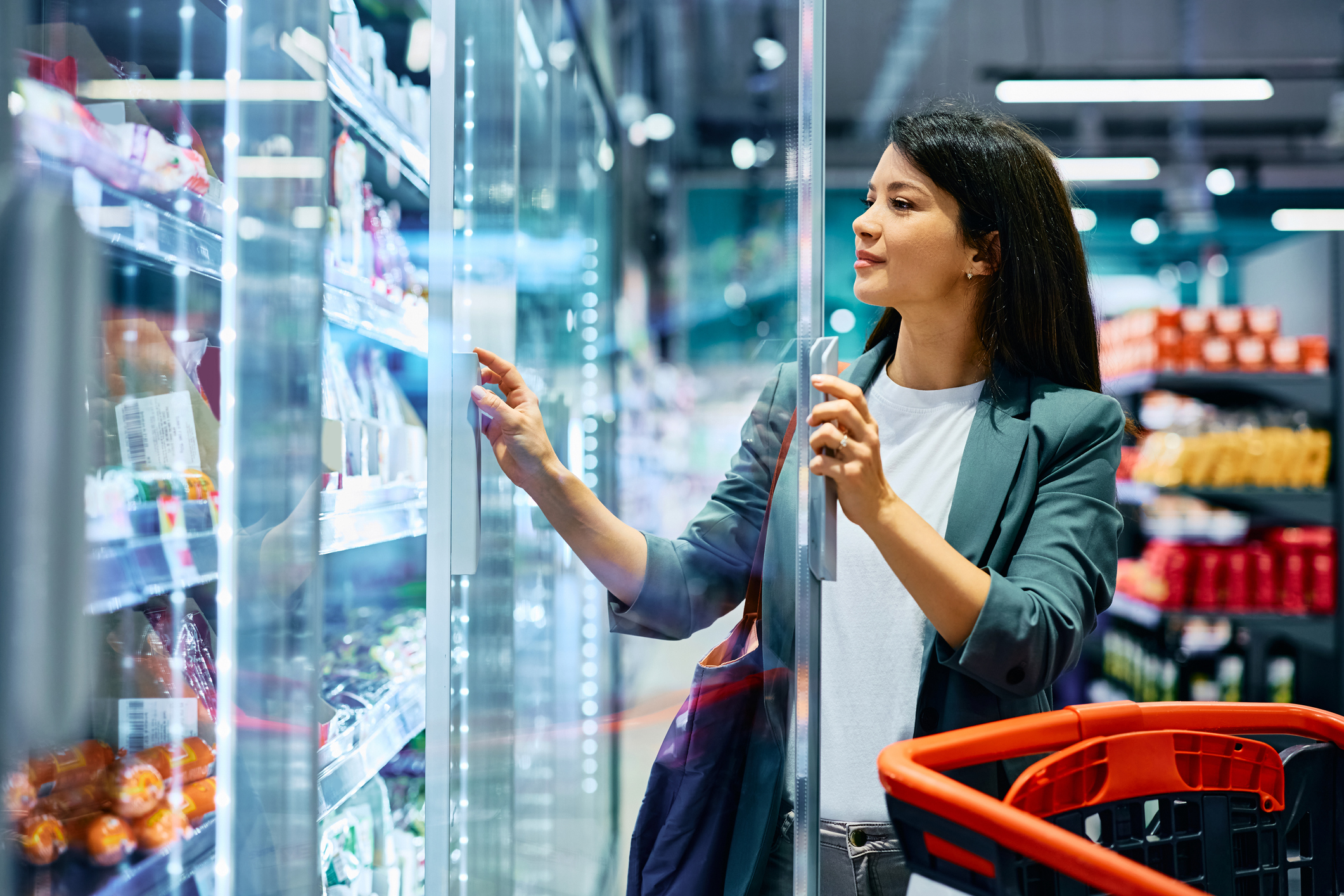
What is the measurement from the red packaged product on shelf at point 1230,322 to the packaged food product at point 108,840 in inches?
184

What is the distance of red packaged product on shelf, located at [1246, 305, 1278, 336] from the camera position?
4.37m

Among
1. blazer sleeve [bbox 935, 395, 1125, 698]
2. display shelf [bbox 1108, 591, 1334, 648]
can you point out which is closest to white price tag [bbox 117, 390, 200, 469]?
blazer sleeve [bbox 935, 395, 1125, 698]

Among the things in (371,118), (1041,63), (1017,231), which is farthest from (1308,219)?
(371,118)

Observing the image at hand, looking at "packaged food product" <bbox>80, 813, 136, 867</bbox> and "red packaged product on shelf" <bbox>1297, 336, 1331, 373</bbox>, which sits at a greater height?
"red packaged product on shelf" <bbox>1297, 336, 1331, 373</bbox>

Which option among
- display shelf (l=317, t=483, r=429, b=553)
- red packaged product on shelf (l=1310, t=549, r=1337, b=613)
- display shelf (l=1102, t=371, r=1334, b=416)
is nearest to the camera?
display shelf (l=317, t=483, r=429, b=553)

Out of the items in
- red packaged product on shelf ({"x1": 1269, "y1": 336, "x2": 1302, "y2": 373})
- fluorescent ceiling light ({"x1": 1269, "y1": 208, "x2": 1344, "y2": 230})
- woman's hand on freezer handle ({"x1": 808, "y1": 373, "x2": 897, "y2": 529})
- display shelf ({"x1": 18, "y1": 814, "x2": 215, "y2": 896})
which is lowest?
display shelf ({"x1": 18, "y1": 814, "x2": 215, "y2": 896})

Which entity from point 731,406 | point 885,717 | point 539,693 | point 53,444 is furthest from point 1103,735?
point 539,693

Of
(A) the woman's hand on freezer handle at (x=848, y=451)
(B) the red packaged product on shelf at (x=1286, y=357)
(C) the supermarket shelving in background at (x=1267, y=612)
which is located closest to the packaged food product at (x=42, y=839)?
(A) the woman's hand on freezer handle at (x=848, y=451)

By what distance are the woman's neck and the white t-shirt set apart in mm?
72

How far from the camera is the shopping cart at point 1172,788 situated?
36.6 inches

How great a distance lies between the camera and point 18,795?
73cm

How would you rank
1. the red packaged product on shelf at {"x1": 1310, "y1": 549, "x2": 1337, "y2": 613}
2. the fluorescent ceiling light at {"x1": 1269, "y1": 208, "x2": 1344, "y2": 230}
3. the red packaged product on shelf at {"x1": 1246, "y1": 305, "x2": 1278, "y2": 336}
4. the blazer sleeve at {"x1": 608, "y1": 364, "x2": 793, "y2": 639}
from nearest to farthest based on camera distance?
the blazer sleeve at {"x1": 608, "y1": 364, "x2": 793, "y2": 639} < the red packaged product on shelf at {"x1": 1310, "y1": 549, "x2": 1337, "y2": 613} < the red packaged product on shelf at {"x1": 1246, "y1": 305, "x2": 1278, "y2": 336} < the fluorescent ceiling light at {"x1": 1269, "y1": 208, "x2": 1344, "y2": 230}

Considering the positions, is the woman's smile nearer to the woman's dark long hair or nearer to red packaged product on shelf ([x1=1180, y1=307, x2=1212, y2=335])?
the woman's dark long hair

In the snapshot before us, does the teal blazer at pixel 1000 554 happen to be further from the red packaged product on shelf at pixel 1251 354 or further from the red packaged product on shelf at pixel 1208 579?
the red packaged product on shelf at pixel 1251 354
